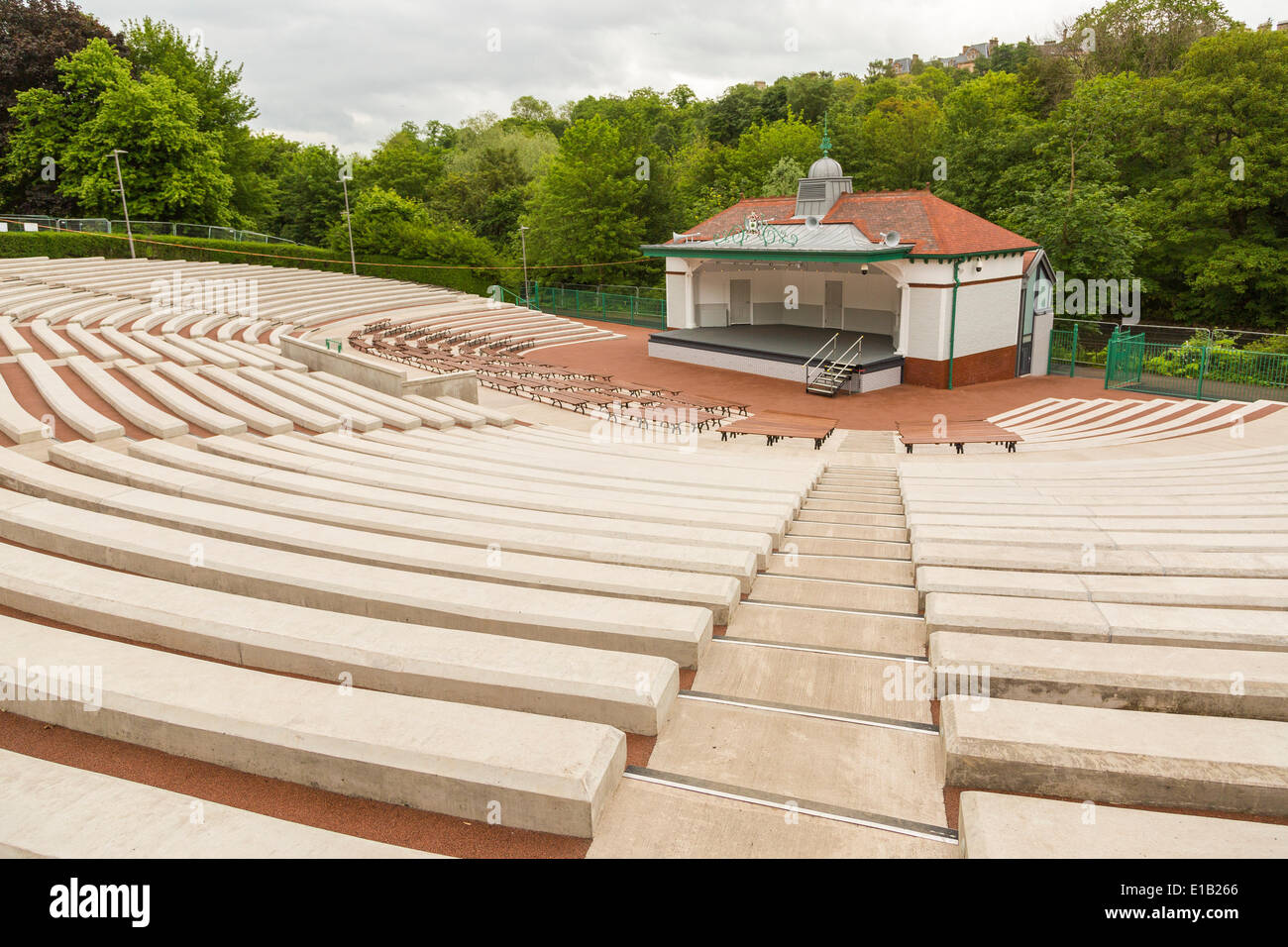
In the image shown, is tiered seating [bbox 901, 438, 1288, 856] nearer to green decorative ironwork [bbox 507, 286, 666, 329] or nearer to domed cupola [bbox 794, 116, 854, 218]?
domed cupola [bbox 794, 116, 854, 218]

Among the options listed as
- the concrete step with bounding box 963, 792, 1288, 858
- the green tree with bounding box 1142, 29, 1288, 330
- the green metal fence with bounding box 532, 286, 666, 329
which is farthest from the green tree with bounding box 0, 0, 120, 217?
the green tree with bounding box 1142, 29, 1288, 330

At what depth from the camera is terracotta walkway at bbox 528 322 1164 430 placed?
24984 millimetres

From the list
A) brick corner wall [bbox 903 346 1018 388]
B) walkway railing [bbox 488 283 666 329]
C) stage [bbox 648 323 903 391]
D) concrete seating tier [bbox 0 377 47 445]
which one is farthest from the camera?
walkway railing [bbox 488 283 666 329]

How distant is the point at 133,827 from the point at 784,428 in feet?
54.6

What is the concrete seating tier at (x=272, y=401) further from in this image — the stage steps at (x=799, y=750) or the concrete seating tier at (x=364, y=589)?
the stage steps at (x=799, y=750)

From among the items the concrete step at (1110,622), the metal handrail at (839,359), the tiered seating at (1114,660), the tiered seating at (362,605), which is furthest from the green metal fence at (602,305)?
the concrete step at (1110,622)

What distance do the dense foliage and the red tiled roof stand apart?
974 cm

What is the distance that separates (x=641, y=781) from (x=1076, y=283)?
41.4 meters

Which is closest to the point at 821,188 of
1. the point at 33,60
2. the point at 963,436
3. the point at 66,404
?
the point at 963,436

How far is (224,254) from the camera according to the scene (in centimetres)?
4231

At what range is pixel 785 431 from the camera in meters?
18.3

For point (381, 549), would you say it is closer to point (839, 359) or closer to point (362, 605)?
point (362, 605)

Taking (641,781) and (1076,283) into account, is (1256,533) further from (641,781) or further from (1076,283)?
(1076,283)

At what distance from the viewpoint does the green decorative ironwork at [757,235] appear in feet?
102
